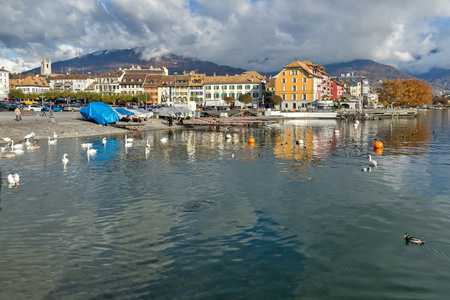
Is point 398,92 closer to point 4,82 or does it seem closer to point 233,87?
point 233,87

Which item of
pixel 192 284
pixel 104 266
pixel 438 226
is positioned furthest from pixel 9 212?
pixel 438 226

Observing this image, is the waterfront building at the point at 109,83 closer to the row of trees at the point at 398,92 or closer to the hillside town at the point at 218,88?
the hillside town at the point at 218,88

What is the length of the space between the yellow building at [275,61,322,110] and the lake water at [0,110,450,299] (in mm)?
101244

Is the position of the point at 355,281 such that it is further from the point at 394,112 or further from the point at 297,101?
the point at 394,112

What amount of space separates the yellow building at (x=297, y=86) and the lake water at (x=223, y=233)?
101m

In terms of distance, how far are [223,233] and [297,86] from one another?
118 meters

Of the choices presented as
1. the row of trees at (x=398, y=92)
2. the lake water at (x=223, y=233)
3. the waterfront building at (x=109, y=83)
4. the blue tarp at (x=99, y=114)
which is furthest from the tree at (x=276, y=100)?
the lake water at (x=223, y=233)

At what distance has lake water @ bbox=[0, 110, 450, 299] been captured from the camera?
33.9 ft

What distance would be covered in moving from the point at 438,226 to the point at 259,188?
938cm

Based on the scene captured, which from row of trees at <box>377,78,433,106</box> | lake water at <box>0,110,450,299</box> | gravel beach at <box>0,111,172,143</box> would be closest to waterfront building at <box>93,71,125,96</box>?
gravel beach at <box>0,111,172,143</box>

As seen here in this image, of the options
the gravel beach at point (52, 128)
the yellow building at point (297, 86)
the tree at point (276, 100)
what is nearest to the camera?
the gravel beach at point (52, 128)

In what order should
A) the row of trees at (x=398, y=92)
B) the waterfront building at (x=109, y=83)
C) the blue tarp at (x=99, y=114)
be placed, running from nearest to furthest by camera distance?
the blue tarp at (x=99, y=114), the row of trees at (x=398, y=92), the waterfront building at (x=109, y=83)

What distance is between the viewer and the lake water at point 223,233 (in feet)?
33.9

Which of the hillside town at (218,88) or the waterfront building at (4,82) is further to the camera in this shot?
the waterfront building at (4,82)
